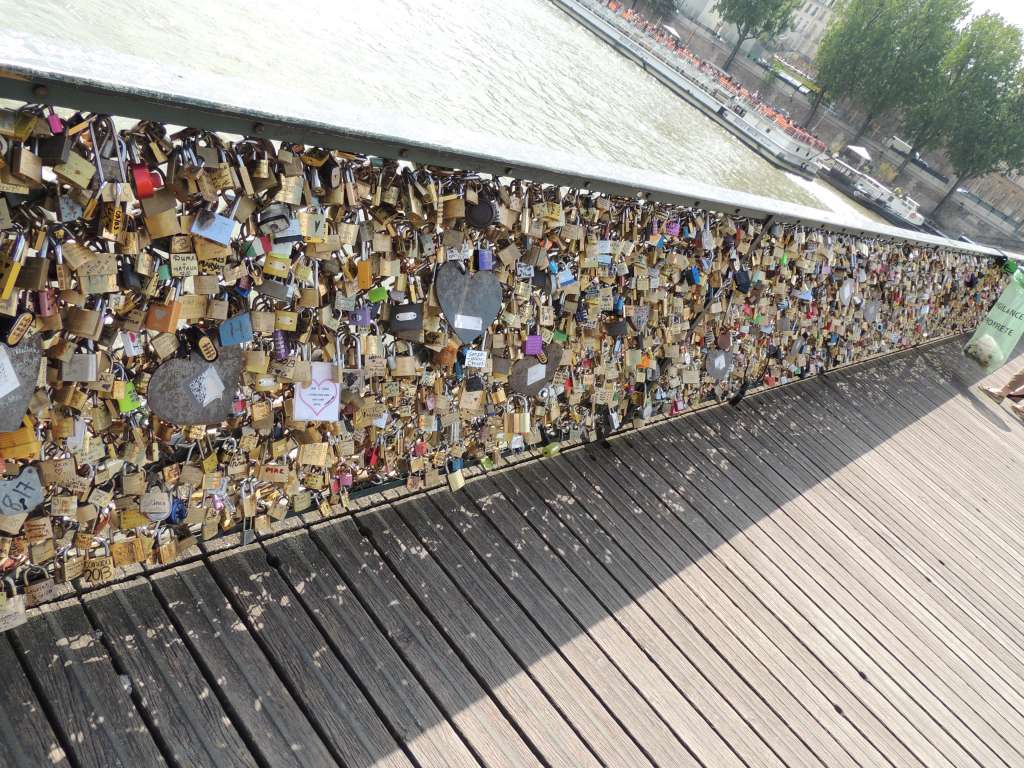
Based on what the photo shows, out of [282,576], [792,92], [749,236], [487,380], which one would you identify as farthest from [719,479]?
[792,92]

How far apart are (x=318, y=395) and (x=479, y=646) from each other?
0.89m

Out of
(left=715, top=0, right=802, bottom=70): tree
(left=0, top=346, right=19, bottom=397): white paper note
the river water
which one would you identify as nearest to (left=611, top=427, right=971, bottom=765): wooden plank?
(left=0, top=346, right=19, bottom=397): white paper note

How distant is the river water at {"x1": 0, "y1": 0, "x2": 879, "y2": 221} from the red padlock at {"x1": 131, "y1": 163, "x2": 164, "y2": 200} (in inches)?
166

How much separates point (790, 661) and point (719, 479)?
1.03 meters

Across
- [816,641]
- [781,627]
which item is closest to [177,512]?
[781,627]

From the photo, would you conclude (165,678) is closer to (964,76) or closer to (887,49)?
(964,76)

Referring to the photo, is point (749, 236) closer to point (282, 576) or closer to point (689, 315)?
point (689, 315)

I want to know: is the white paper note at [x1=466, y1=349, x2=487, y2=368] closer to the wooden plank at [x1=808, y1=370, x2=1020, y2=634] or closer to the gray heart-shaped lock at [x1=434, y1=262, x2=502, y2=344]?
the gray heart-shaped lock at [x1=434, y1=262, x2=502, y2=344]

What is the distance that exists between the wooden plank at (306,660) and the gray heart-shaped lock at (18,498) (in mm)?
551

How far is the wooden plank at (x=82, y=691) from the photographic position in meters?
1.52

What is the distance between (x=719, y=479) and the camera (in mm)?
3445

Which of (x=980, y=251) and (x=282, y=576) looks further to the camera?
(x=980, y=251)

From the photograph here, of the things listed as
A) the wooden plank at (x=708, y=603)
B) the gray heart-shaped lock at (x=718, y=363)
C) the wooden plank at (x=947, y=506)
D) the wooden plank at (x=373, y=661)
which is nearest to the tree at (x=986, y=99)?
the wooden plank at (x=947, y=506)

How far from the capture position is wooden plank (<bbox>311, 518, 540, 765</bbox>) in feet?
6.18
